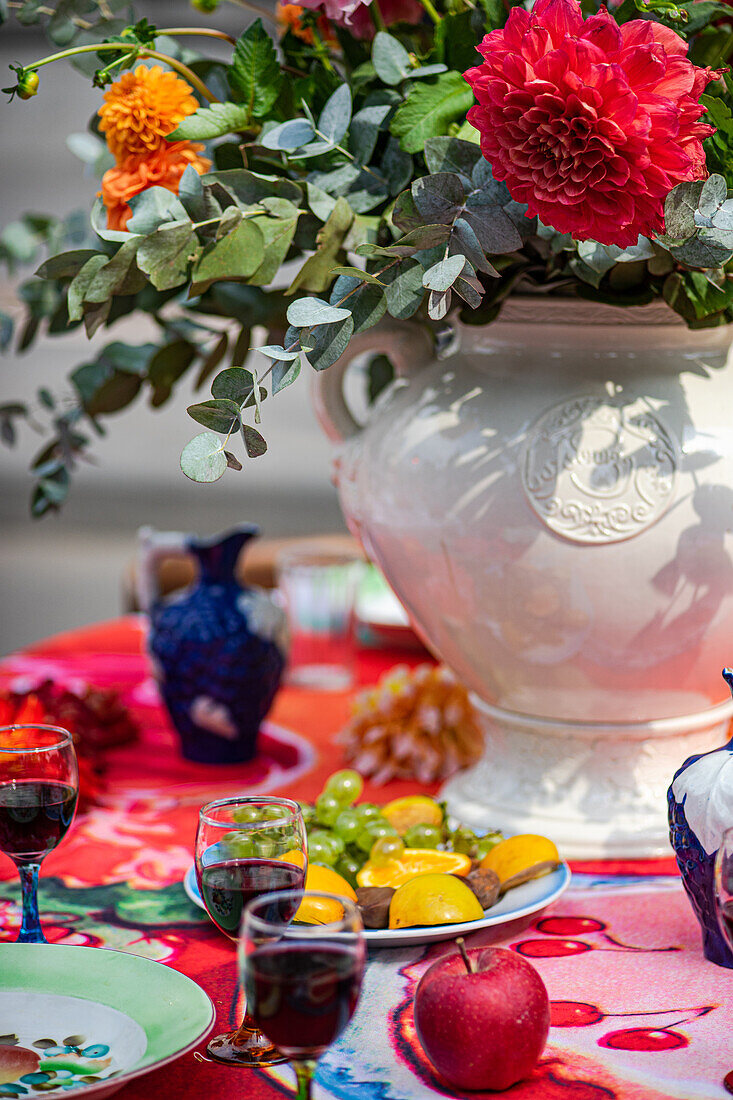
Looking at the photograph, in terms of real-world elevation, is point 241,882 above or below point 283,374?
below

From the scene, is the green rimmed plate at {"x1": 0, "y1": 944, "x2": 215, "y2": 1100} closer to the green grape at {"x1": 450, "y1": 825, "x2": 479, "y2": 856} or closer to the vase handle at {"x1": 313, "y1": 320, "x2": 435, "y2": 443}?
the green grape at {"x1": 450, "y1": 825, "x2": 479, "y2": 856}

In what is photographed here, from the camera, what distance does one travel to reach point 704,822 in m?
0.64

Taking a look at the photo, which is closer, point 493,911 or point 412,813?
point 493,911

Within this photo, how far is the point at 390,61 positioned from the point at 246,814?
0.48m

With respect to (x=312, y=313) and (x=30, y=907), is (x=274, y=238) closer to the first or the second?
(x=312, y=313)

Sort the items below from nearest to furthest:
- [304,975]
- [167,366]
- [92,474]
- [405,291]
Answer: [304,975]
[405,291]
[167,366]
[92,474]

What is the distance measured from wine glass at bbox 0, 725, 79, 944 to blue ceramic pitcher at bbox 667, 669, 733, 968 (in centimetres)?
34

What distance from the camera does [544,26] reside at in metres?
0.60

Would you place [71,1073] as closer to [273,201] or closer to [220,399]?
[220,399]

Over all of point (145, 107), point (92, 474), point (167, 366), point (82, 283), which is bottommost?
point (92, 474)

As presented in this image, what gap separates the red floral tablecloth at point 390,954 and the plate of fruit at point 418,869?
23mm

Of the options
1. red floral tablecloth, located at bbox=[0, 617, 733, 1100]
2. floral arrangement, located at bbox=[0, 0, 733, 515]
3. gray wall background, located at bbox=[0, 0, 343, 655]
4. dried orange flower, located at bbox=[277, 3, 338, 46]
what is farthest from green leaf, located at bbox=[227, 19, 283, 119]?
gray wall background, located at bbox=[0, 0, 343, 655]

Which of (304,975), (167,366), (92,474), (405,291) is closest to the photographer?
(304,975)

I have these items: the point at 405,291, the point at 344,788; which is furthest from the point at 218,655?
the point at 405,291
